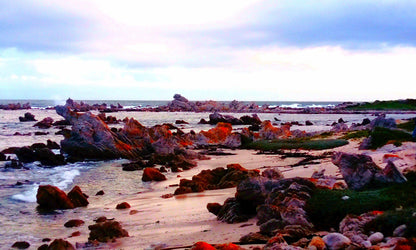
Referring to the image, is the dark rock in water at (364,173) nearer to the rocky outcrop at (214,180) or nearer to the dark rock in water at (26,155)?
the rocky outcrop at (214,180)

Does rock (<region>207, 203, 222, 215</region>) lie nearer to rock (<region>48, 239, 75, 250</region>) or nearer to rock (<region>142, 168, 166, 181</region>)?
rock (<region>48, 239, 75, 250</region>)

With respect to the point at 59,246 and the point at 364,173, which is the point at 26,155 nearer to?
the point at 59,246

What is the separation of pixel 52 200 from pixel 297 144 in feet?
61.6

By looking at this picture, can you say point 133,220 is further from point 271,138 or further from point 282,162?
point 271,138

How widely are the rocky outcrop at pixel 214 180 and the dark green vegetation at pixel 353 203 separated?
6.16m

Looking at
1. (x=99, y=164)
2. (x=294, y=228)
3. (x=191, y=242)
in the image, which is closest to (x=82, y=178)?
(x=99, y=164)

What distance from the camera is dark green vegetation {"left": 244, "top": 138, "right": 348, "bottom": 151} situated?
28109mm

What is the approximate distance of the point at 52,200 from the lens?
1495 centimetres

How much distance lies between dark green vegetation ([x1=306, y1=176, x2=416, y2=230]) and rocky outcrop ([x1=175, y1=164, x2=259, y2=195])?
20.2ft

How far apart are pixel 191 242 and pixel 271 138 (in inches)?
1097

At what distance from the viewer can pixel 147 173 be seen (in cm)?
2089

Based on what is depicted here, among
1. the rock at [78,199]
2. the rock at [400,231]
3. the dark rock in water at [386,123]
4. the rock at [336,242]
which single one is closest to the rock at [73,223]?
the rock at [78,199]

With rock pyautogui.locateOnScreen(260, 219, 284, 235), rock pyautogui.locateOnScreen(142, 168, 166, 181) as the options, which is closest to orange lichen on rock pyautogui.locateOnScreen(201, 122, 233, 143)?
rock pyautogui.locateOnScreen(142, 168, 166, 181)

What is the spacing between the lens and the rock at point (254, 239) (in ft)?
29.5
